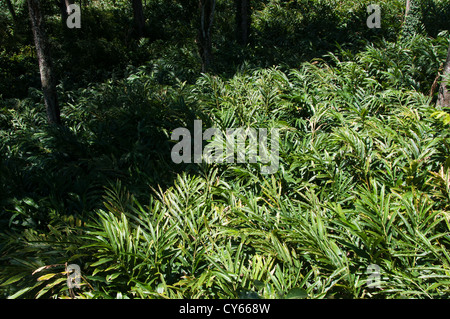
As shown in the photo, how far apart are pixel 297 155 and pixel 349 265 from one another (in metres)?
1.49

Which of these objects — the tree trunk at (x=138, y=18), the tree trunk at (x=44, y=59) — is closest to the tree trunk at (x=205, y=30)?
the tree trunk at (x=44, y=59)

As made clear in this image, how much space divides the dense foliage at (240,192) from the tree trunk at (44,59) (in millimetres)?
423

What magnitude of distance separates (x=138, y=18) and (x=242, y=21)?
3.70 m

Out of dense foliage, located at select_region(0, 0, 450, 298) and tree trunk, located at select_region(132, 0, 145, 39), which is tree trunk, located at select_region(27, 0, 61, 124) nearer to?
dense foliage, located at select_region(0, 0, 450, 298)

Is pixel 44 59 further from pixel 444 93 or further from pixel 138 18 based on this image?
pixel 138 18

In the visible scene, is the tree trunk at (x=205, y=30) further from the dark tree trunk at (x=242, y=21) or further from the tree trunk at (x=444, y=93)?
the tree trunk at (x=444, y=93)

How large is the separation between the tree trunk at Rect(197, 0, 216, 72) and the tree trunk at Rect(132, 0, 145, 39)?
16.5 feet

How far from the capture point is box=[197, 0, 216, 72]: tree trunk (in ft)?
21.7

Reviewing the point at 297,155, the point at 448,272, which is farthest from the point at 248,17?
the point at 448,272

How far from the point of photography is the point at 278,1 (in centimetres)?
1401

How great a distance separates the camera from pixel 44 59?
5234 millimetres

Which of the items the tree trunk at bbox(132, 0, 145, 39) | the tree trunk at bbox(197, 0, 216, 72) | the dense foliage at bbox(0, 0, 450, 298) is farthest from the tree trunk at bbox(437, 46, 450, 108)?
the tree trunk at bbox(132, 0, 145, 39)

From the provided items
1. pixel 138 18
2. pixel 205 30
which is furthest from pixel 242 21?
pixel 138 18

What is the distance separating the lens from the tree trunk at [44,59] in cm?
495
